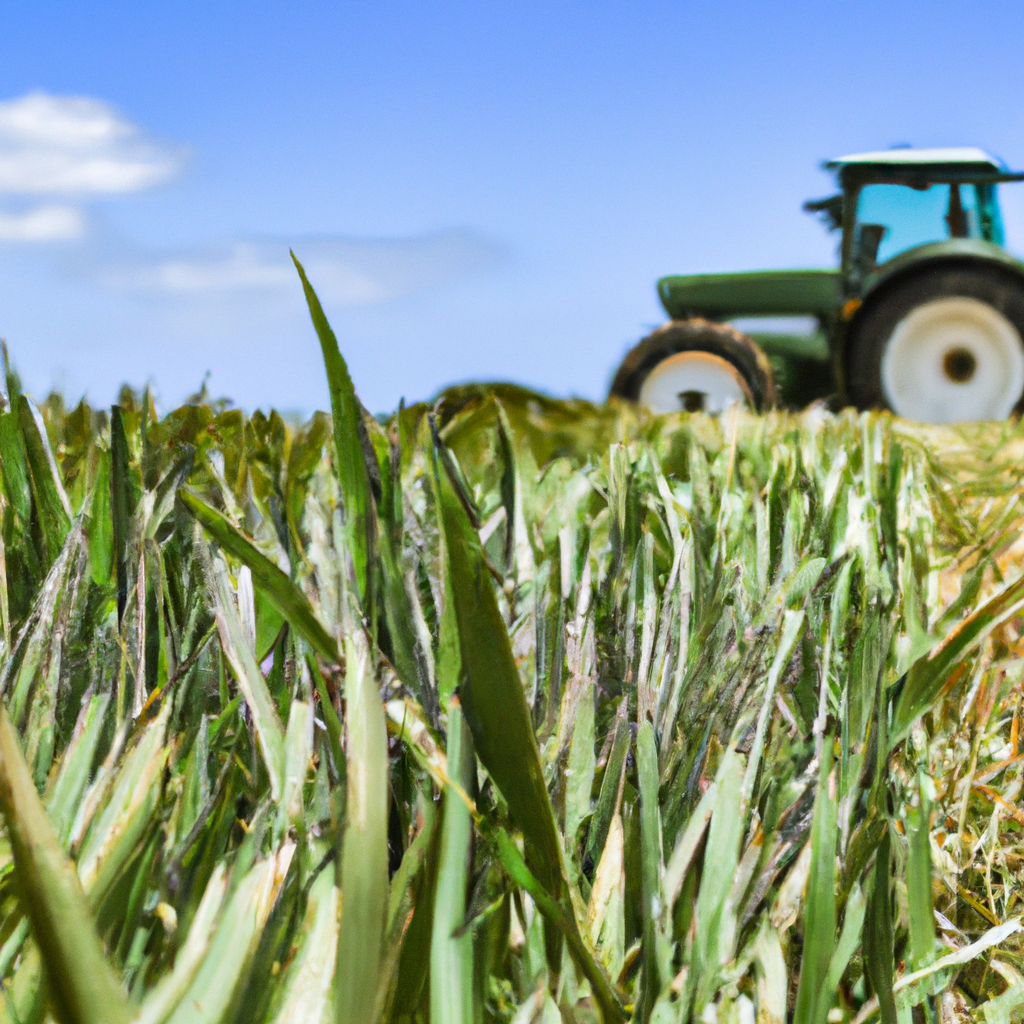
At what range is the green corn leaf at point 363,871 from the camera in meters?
0.36

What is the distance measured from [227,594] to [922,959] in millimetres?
401

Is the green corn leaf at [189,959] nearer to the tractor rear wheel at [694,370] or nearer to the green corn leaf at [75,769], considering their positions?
the green corn leaf at [75,769]

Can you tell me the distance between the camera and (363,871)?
0.38 metres

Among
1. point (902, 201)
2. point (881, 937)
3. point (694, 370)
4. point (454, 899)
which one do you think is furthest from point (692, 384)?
point (454, 899)

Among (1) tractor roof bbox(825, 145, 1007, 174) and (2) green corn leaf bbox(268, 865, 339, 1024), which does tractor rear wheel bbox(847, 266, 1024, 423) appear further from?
(2) green corn leaf bbox(268, 865, 339, 1024)

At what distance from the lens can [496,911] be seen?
44 centimetres

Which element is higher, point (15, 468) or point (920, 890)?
point (15, 468)

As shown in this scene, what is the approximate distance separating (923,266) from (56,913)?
605 centimetres

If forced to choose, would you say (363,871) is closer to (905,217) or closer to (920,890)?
(920,890)

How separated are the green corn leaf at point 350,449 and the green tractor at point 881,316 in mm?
5140

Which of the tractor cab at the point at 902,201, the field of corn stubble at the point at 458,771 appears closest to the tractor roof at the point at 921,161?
the tractor cab at the point at 902,201

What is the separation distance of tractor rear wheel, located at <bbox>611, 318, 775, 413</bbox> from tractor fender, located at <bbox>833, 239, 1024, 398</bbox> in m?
0.60

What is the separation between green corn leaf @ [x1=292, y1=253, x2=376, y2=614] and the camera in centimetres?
43

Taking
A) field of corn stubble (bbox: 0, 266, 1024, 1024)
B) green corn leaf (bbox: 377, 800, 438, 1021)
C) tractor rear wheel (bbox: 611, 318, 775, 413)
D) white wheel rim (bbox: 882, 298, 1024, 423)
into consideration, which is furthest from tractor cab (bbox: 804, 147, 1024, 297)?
green corn leaf (bbox: 377, 800, 438, 1021)
